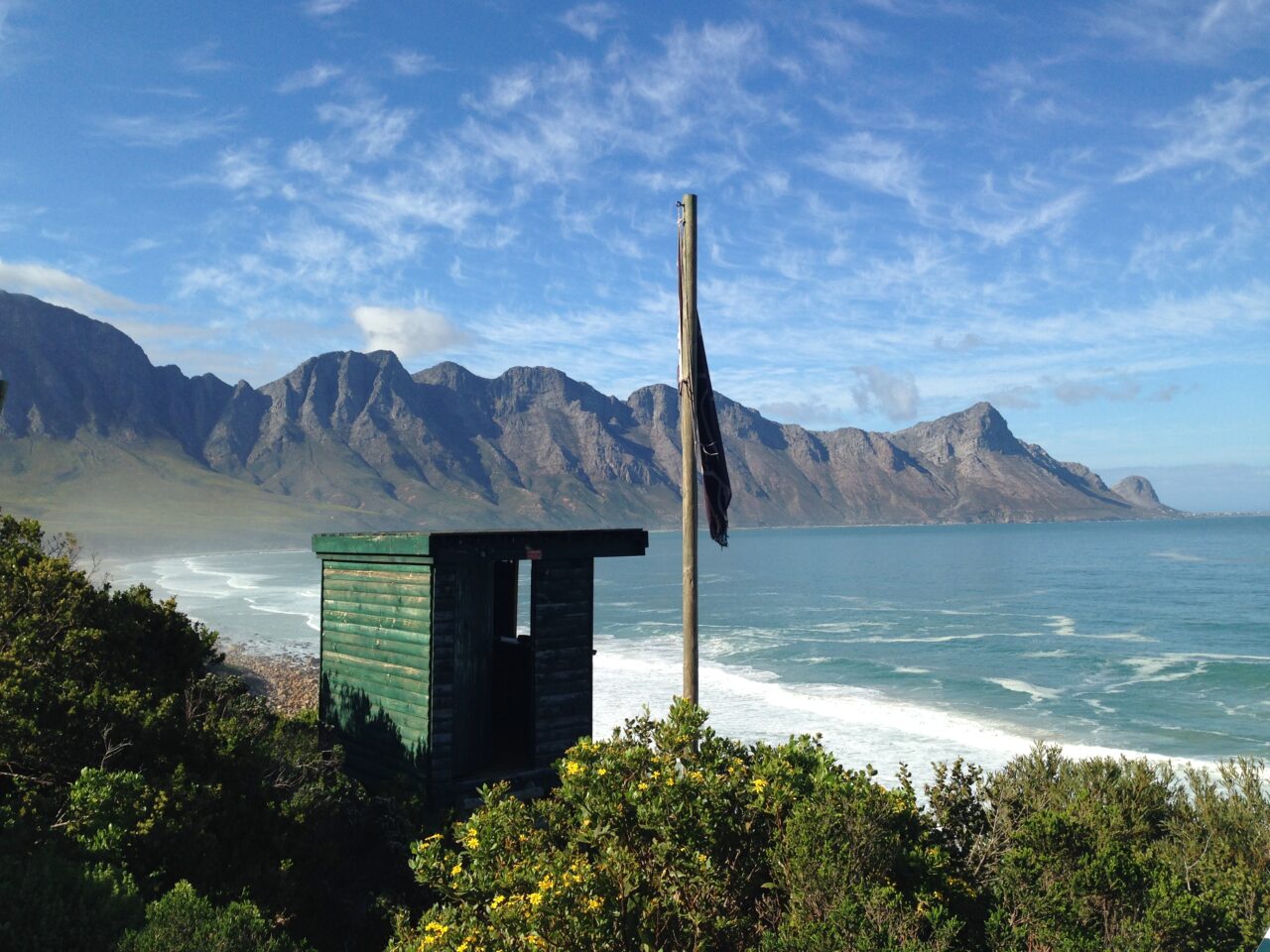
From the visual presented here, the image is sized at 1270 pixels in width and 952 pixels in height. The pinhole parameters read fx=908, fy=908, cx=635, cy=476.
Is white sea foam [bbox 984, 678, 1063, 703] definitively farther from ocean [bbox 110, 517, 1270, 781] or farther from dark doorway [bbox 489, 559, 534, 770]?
dark doorway [bbox 489, 559, 534, 770]

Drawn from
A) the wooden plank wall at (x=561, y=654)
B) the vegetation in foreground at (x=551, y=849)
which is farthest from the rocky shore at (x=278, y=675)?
the vegetation in foreground at (x=551, y=849)

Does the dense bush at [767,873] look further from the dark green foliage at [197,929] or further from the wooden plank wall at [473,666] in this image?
the wooden plank wall at [473,666]

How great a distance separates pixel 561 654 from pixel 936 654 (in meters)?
34.9

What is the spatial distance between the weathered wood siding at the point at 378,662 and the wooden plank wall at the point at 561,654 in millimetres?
1347

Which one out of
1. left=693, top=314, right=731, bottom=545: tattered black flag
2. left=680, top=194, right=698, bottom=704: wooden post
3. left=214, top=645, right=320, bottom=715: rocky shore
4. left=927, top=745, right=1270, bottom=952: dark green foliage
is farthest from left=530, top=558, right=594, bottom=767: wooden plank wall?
left=214, top=645, right=320, bottom=715: rocky shore

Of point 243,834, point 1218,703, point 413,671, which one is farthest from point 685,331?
point 1218,703

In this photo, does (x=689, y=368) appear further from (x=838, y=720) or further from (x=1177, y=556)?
(x=1177, y=556)

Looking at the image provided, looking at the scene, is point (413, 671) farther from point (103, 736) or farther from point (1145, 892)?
point (1145, 892)

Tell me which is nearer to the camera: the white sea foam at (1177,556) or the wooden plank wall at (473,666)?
the wooden plank wall at (473,666)

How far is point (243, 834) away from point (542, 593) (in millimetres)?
4127

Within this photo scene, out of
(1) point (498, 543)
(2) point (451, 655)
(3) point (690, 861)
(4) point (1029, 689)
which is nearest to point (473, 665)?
(2) point (451, 655)

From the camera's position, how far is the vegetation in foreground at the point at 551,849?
16.9 ft

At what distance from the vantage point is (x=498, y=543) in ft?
35.3

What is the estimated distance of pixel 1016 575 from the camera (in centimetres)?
9825
